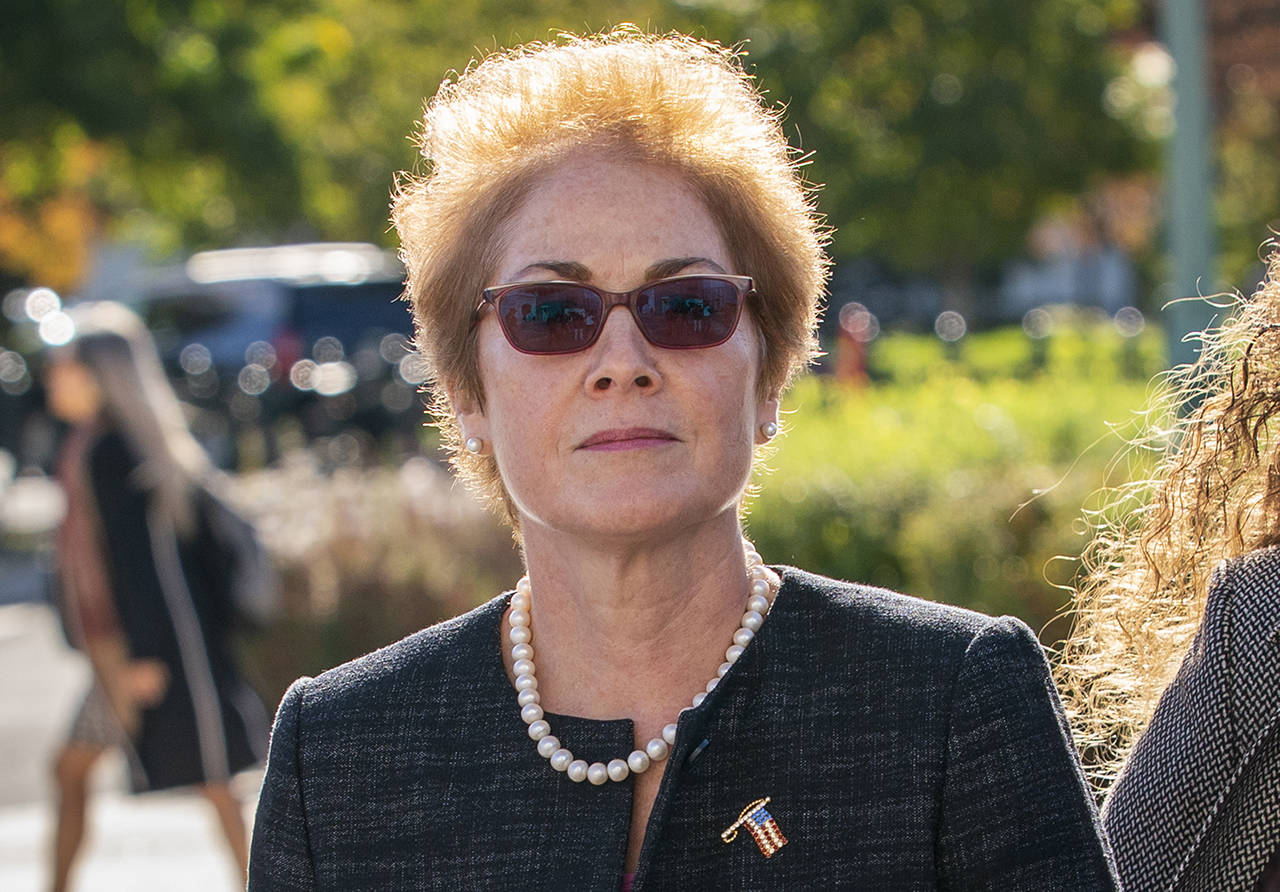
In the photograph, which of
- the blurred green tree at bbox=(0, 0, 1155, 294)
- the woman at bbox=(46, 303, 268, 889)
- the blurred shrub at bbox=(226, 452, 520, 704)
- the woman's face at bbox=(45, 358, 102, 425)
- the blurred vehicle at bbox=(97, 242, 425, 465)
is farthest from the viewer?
the blurred vehicle at bbox=(97, 242, 425, 465)

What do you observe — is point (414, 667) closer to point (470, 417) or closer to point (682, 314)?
point (470, 417)

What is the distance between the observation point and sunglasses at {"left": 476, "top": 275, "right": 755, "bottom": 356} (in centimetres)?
229

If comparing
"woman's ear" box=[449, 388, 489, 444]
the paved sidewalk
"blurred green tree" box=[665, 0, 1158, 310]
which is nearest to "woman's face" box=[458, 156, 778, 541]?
"woman's ear" box=[449, 388, 489, 444]

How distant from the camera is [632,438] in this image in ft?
7.47

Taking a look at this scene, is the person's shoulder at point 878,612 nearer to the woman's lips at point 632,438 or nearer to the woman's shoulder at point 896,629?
the woman's shoulder at point 896,629

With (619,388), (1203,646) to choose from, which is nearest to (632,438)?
(619,388)

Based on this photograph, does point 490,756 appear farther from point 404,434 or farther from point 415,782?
point 404,434

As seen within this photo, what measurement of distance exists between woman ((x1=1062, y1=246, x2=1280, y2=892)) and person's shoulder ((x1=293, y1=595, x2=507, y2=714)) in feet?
3.03

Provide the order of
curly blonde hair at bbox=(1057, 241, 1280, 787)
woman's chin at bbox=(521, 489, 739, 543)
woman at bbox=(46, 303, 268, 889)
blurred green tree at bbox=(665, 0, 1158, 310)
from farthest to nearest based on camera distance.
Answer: blurred green tree at bbox=(665, 0, 1158, 310), woman at bbox=(46, 303, 268, 889), curly blonde hair at bbox=(1057, 241, 1280, 787), woman's chin at bbox=(521, 489, 739, 543)

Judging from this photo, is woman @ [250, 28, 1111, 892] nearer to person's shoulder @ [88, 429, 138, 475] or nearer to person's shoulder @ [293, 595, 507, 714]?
person's shoulder @ [293, 595, 507, 714]

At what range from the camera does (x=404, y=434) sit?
18641 millimetres

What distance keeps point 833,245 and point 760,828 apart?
33.6 feet

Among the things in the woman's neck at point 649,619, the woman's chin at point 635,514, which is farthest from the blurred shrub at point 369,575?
the woman's chin at point 635,514

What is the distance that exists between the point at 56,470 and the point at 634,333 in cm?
459
